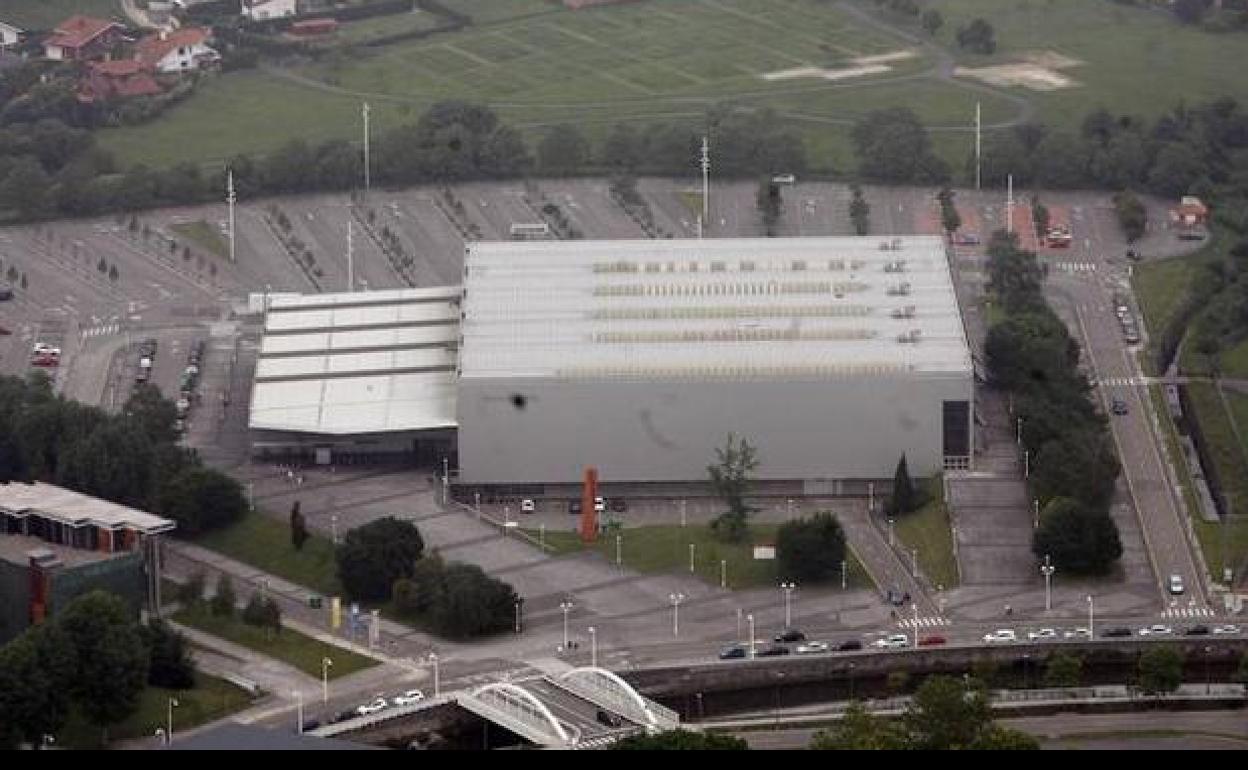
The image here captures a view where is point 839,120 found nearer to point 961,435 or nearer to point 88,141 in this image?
point 88,141

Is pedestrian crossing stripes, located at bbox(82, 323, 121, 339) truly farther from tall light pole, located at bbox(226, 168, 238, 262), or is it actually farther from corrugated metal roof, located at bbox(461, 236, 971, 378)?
corrugated metal roof, located at bbox(461, 236, 971, 378)

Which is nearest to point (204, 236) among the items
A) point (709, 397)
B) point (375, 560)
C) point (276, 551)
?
point (709, 397)

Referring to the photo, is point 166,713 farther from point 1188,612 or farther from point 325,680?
point 1188,612

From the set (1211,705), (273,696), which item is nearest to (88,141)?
(273,696)

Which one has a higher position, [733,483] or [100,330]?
[100,330]

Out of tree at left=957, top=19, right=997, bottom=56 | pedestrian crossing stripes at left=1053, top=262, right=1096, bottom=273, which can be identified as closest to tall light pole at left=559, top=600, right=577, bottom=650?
pedestrian crossing stripes at left=1053, top=262, right=1096, bottom=273
